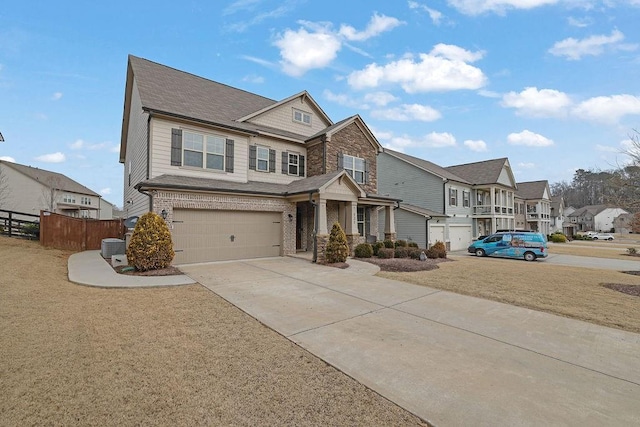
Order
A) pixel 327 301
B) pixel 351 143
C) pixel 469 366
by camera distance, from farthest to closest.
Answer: pixel 351 143, pixel 327 301, pixel 469 366

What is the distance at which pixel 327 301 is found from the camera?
6.89 meters

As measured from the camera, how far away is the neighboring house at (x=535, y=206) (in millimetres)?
40125

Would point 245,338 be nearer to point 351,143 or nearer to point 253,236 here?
point 253,236

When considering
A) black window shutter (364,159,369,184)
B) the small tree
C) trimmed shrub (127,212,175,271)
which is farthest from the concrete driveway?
black window shutter (364,159,369,184)

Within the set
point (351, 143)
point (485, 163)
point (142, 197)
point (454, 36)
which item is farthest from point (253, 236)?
point (485, 163)

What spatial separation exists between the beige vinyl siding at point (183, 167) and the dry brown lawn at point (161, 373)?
690 centimetres

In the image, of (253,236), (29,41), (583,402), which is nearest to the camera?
(583,402)

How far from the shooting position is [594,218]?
2810 inches

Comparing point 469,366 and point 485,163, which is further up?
point 485,163

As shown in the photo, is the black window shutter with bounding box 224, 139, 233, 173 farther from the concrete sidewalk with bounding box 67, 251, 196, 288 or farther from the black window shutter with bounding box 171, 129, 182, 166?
the concrete sidewalk with bounding box 67, 251, 196, 288

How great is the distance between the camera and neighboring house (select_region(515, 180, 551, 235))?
4012 cm

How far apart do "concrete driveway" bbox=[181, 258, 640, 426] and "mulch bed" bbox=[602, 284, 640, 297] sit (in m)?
4.54

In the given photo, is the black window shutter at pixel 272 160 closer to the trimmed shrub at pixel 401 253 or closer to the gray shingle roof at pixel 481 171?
the trimmed shrub at pixel 401 253

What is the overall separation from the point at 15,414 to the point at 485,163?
36.3 meters
